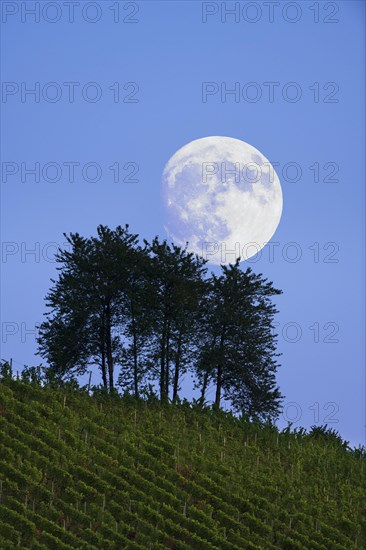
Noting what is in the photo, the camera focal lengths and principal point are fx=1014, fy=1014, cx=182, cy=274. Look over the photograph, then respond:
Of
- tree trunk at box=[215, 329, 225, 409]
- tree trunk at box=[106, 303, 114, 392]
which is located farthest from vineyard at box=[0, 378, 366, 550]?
tree trunk at box=[215, 329, 225, 409]

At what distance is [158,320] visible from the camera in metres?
48.5

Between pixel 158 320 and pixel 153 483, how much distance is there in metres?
17.4

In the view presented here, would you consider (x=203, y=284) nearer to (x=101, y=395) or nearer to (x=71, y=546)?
(x=101, y=395)

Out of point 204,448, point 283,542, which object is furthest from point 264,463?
point 283,542

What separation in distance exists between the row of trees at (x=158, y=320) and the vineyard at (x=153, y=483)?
8930 mm

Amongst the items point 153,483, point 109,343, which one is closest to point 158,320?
point 109,343

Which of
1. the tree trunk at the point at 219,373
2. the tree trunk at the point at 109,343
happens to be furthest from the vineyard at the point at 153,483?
the tree trunk at the point at 219,373

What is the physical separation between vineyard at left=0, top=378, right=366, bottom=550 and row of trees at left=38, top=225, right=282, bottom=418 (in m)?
8.93

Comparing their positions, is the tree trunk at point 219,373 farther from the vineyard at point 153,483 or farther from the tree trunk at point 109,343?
the vineyard at point 153,483

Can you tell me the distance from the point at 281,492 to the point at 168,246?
1861 cm

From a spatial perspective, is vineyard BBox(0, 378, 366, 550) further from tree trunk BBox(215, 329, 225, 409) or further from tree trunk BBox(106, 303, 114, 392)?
tree trunk BBox(215, 329, 225, 409)

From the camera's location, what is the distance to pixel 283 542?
101 ft

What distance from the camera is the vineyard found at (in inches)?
1153

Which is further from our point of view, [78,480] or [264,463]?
[264,463]
